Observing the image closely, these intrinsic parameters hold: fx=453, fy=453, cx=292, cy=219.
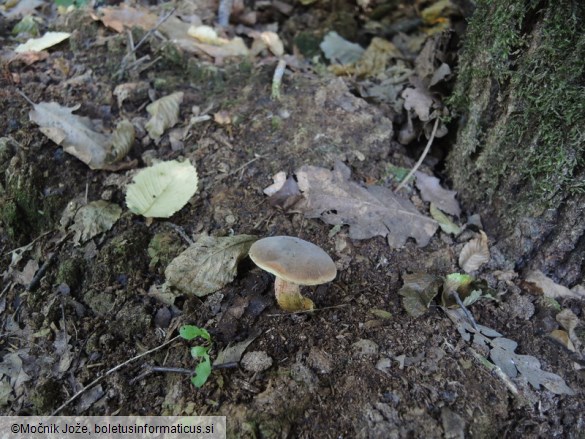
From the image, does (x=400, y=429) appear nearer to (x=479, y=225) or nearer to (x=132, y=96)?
(x=479, y=225)

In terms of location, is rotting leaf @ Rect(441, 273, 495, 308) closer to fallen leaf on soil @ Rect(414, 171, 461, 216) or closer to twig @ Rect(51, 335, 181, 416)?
fallen leaf on soil @ Rect(414, 171, 461, 216)

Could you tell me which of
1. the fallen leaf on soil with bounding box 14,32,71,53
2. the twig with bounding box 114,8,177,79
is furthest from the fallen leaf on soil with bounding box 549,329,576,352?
the fallen leaf on soil with bounding box 14,32,71,53

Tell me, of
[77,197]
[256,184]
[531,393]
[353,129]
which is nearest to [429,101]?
[353,129]

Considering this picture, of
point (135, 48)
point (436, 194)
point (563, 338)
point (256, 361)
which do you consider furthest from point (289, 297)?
point (135, 48)

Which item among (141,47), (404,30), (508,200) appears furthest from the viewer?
(404,30)

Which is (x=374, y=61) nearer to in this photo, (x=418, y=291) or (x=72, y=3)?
(x=418, y=291)

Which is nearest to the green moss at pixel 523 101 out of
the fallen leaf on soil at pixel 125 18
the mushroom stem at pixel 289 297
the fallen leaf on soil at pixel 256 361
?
the mushroom stem at pixel 289 297

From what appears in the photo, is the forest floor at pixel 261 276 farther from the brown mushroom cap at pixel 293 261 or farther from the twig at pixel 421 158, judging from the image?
the brown mushroom cap at pixel 293 261
